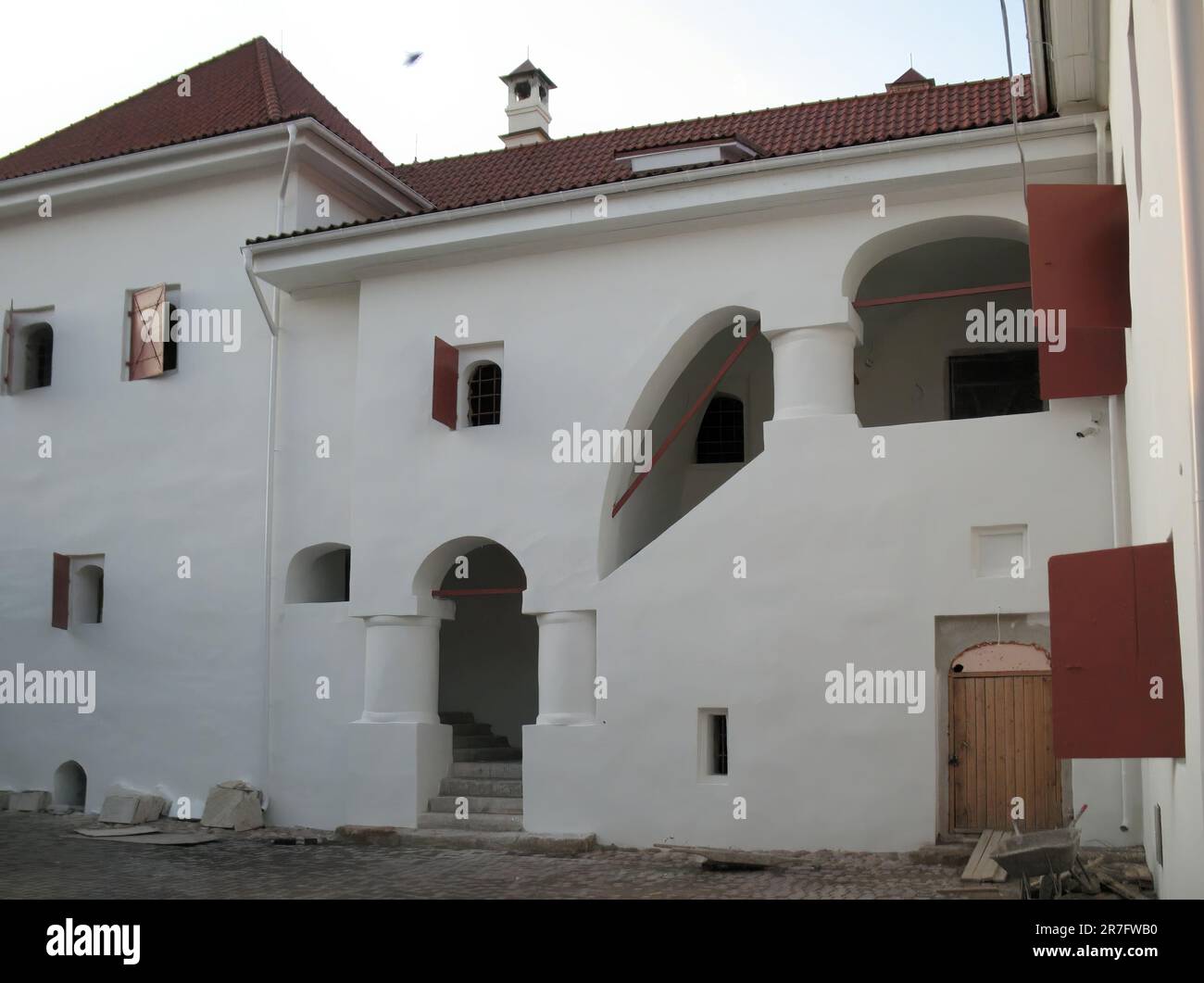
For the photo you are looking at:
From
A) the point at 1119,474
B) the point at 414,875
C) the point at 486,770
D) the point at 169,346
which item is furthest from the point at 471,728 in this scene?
the point at 1119,474

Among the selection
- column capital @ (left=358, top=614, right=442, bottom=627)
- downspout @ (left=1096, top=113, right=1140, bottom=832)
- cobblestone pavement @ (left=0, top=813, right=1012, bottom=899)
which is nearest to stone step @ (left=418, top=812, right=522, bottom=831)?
cobblestone pavement @ (left=0, top=813, right=1012, bottom=899)

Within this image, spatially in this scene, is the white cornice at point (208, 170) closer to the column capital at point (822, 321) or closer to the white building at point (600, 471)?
the white building at point (600, 471)

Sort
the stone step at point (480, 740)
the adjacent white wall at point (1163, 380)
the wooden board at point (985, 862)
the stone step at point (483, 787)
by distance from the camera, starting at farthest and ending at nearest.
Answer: the stone step at point (480, 740), the stone step at point (483, 787), the wooden board at point (985, 862), the adjacent white wall at point (1163, 380)

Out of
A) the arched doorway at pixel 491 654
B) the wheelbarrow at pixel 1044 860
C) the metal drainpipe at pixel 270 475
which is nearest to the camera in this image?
the wheelbarrow at pixel 1044 860

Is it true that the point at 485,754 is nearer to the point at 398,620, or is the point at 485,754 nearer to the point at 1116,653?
the point at 398,620

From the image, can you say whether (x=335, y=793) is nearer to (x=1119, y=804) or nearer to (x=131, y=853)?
(x=131, y=853)

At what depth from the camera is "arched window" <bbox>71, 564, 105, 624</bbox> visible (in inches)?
711

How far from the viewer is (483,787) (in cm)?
1537

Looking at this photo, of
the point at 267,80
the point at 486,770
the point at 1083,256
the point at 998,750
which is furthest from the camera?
the point at 267,80

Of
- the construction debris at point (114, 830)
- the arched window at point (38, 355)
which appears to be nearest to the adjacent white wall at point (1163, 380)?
the construction debris at point (114, 830)

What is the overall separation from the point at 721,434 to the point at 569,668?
4.97 meters

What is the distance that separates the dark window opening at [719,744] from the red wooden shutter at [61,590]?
9.08 meters

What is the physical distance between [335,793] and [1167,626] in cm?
1063

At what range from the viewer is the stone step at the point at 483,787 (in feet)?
49.8
